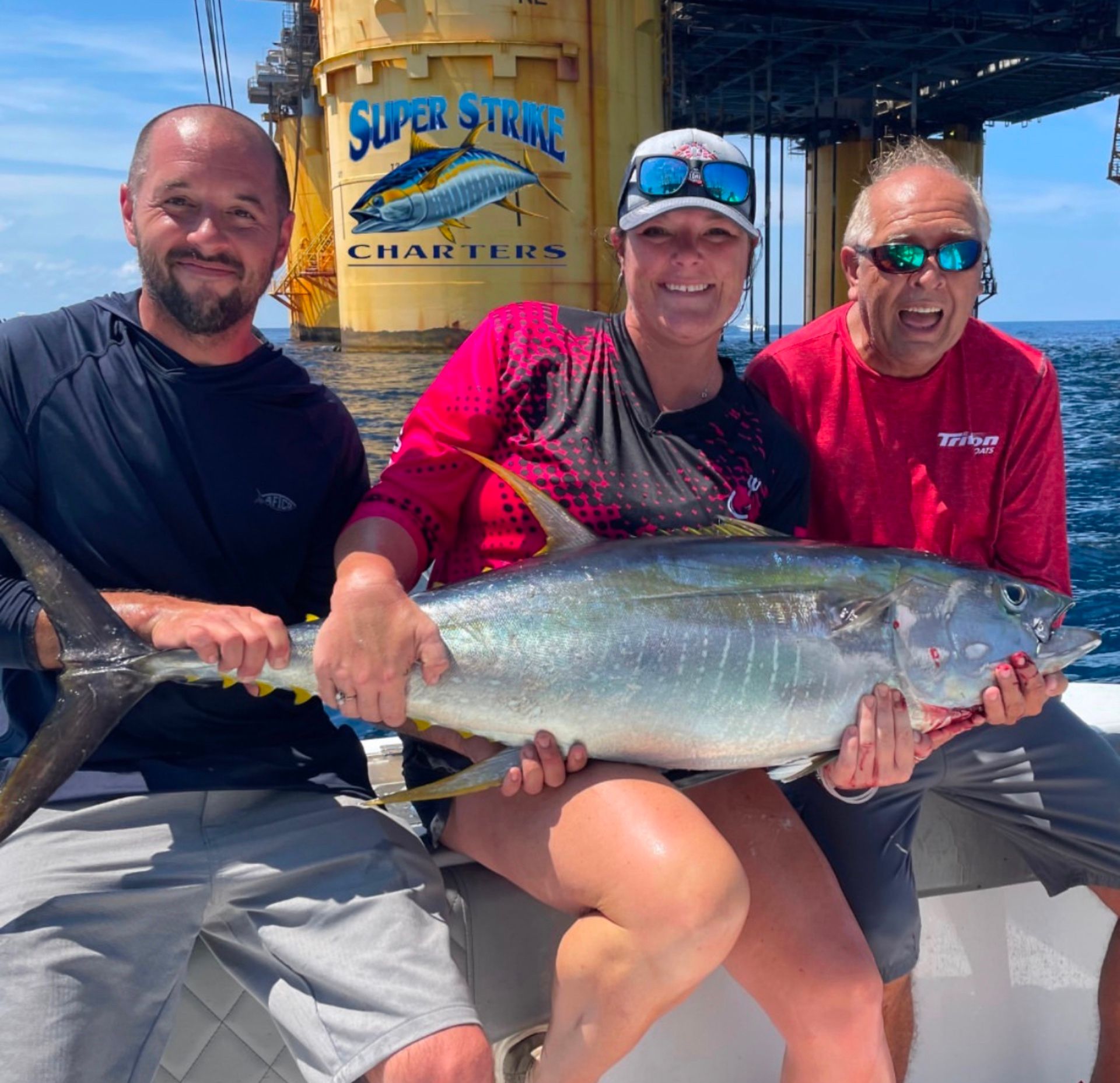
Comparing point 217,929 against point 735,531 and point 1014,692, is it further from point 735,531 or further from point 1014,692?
point 1014,692

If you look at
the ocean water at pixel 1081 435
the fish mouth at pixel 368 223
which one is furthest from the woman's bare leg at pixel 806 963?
the fish mouth at pixel 368 223

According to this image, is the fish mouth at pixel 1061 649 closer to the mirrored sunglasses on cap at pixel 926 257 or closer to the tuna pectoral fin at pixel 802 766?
the tuna pectoral fin at pixel 802 766

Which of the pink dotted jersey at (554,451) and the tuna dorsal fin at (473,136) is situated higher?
the tuna dorsal fin at (473,136)

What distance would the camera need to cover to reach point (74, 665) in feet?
6.21

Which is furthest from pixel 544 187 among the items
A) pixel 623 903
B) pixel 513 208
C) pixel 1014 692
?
pixel 623 903

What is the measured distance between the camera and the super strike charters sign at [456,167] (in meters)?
20.3

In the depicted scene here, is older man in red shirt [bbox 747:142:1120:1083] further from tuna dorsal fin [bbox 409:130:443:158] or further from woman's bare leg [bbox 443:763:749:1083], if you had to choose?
tuna dorsal fin [bbox 409:130:443:158]

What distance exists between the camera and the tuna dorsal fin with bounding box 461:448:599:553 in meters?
2.10

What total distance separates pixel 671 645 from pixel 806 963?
0.66 metres

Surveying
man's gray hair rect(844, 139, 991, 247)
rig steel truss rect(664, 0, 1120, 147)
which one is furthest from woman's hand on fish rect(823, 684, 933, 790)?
rig steel truss rect(664, 0, 1120, 147)

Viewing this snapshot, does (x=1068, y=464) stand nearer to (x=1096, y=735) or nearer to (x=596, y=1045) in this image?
(x=1096, y=735)

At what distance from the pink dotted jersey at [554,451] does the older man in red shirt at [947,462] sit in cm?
32

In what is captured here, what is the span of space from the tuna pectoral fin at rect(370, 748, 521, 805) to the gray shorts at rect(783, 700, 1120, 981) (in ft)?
2.75

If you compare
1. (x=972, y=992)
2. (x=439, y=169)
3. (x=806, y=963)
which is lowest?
(x=972, y=992)
